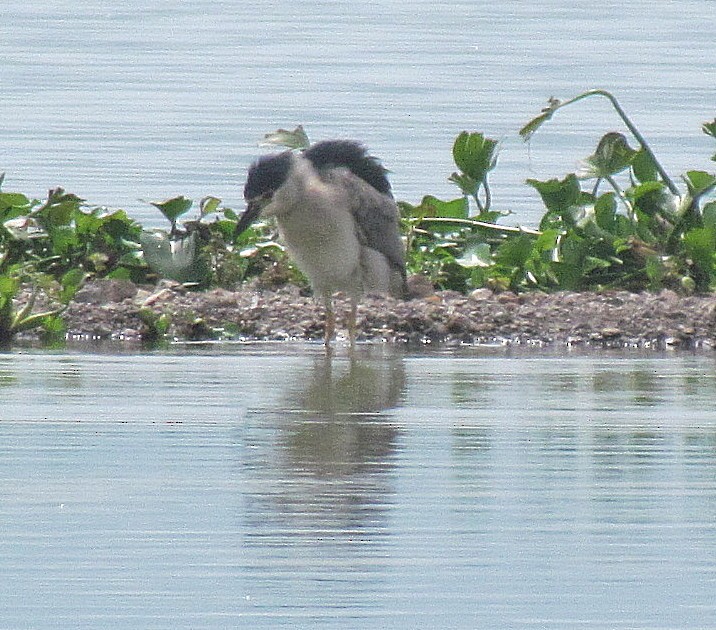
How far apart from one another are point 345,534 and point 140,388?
2909mm

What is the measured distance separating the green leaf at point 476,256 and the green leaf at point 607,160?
716 mm

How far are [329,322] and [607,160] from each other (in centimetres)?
237

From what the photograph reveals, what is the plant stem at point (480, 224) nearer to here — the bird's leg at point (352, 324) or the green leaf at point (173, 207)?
the green leaf at point (173, 207)

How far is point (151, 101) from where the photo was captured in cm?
2256

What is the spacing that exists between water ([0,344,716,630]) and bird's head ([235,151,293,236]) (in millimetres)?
1751

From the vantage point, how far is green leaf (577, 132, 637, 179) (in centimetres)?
1261

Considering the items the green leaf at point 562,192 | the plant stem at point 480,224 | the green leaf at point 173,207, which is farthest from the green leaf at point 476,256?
the green leaf at point 173,207

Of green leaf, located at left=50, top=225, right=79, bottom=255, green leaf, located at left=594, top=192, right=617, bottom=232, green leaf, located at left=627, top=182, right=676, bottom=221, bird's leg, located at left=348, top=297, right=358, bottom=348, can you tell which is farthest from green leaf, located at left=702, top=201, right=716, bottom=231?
green leaf, located at left=50, top=225, right=79, bottom=255

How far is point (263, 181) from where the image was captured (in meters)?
11.3

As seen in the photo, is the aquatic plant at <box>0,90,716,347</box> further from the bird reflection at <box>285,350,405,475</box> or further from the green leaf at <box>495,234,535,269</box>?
the bird reflection at <box>285,350,405,475</box>

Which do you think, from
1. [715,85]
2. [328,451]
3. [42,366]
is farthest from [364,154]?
[715,85]

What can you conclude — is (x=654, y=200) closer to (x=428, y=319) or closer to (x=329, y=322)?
(x=428, y=319)

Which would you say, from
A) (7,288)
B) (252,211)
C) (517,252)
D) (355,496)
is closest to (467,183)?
(517,252)

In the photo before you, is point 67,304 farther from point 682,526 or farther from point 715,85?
point 715,85
